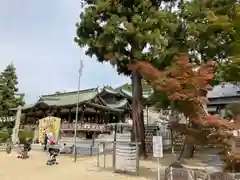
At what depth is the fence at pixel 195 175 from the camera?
8833mm

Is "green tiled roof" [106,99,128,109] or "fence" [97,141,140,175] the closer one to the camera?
"fence" [97,141,140,175]

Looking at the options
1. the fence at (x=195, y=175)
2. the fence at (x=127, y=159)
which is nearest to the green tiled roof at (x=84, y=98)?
the fence at (x=127, y=159)

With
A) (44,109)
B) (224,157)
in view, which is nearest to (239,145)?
(224,157)

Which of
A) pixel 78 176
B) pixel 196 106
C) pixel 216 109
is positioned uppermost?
pixel 216 109

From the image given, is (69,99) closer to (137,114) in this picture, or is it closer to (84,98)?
(84,98)

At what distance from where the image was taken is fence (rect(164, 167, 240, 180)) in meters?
8.83

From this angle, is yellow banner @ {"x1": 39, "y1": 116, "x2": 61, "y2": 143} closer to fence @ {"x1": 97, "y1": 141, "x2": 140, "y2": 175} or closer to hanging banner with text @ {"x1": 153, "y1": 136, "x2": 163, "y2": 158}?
fence @ {"x1": 97, "y1": 141, "x2": 140, "y2": 175}

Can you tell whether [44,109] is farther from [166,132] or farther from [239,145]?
[239,145]

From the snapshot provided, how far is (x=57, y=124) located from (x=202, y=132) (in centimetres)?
2114

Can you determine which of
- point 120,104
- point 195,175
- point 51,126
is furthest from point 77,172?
point 120,104

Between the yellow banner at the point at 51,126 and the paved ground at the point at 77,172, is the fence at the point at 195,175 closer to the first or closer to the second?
the paved ground at the point at 77,172

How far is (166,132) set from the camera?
94.0 ft

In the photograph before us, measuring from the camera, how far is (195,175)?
9.41 meters

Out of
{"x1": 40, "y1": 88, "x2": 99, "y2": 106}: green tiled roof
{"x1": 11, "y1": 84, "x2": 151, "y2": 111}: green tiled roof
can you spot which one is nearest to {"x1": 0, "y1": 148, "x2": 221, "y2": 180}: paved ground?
{"x1": 11, "y1": 84, "x2": 151, "y2": 111}: green tiled roof
